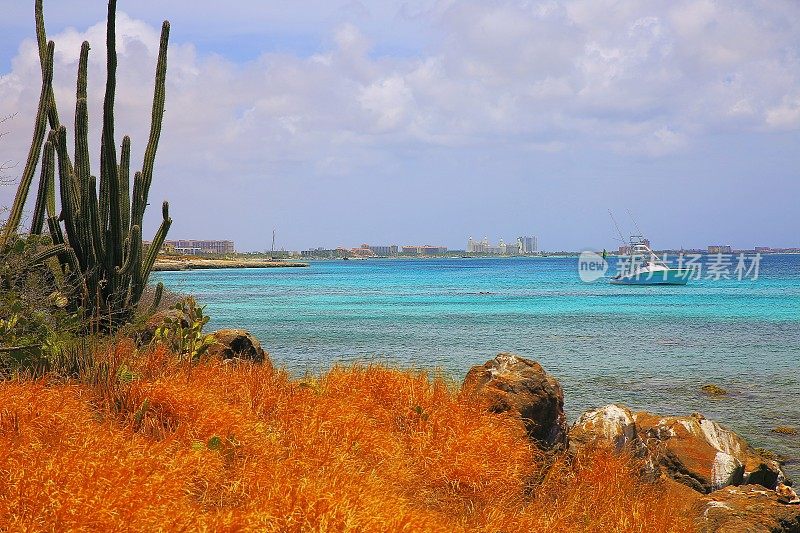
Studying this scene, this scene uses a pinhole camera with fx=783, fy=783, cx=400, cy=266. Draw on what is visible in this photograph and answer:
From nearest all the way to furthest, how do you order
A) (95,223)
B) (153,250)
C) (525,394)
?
1. (525,394)
2. (95,223)
3. (153,250)

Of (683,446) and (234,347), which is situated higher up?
(234,347)

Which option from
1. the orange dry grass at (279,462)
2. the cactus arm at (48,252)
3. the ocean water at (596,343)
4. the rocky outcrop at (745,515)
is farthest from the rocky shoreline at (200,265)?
the rocky outcrop at (745,515)

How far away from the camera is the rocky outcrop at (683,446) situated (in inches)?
370

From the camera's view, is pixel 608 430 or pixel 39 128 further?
pixel 39 128

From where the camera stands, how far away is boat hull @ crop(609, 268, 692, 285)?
233 feet

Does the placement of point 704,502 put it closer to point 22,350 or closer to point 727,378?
point 22,350

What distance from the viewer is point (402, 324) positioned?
33531mm

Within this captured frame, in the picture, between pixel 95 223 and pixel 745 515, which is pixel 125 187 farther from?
pixel 745 515

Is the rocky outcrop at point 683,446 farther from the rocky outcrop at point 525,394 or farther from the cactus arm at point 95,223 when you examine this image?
the cactus arm at point 95,223

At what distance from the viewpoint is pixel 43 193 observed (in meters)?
12.4

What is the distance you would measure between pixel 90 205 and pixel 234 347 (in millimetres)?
3311

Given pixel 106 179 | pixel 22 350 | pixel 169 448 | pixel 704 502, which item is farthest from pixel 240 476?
pixel 106 179

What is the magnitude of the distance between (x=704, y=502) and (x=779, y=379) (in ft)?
40.7

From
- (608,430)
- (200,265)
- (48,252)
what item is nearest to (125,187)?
(48,252)
